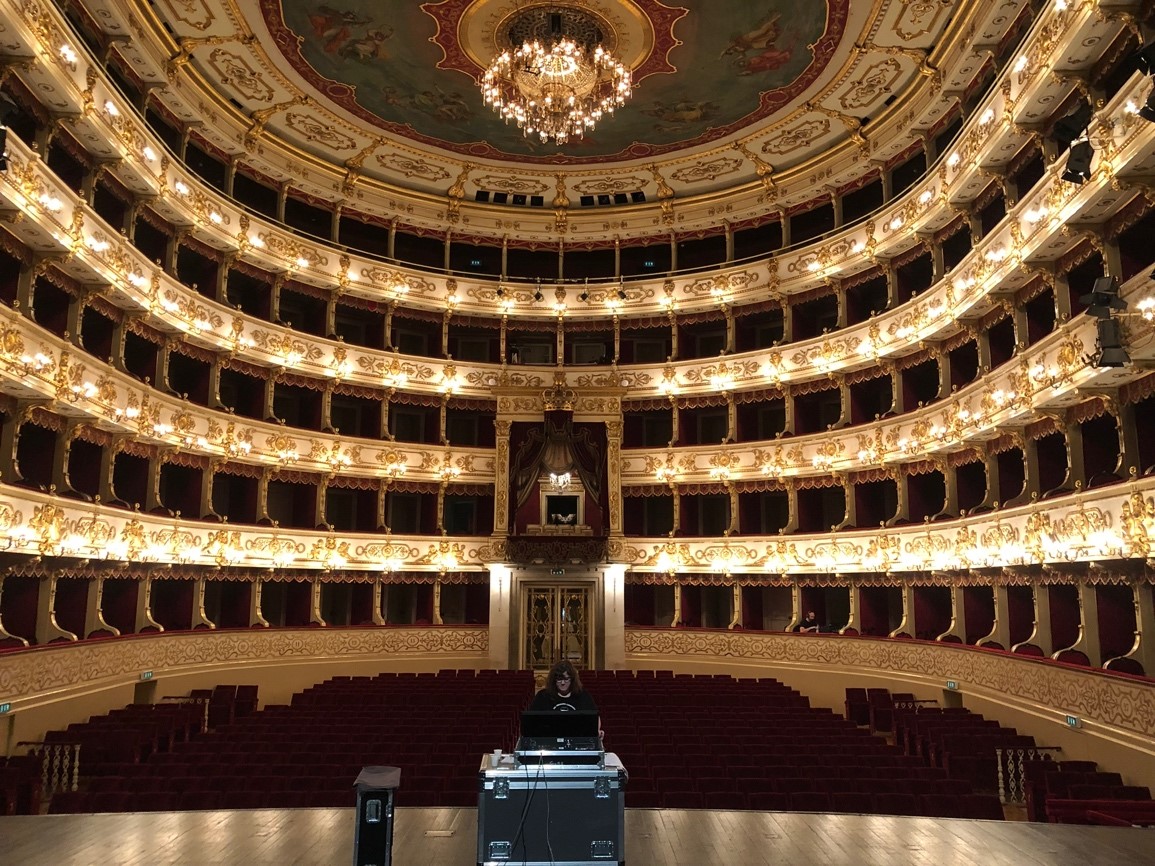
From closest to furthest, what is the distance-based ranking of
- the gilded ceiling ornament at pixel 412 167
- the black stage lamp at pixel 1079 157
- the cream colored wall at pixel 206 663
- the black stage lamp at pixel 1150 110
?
the black stage lamp at pixel 1150 110 < the black stage lamp at pixel 1079 157 < the cream colored wall at pixel 206 663 < the gilded ceiling ornament at pixel 412 167

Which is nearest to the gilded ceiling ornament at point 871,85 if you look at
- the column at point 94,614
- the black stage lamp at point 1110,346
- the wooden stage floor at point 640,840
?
the black stage lamp at point 1110,346

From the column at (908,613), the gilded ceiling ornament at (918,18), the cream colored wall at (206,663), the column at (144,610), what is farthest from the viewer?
the column at (908,613)

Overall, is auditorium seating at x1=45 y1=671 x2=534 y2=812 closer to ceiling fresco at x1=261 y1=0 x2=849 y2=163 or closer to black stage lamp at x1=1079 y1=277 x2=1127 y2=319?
black stage lamp at x1=1079 y1=277 x2=1127 y2=319

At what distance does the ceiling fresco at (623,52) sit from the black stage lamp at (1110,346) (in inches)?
432

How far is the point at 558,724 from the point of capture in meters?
7.00

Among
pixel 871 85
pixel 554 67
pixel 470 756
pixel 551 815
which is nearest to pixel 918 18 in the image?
pixel 871 85

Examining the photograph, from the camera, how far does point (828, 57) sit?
20875 millimetres

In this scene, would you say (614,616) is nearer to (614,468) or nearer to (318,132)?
(614,468)

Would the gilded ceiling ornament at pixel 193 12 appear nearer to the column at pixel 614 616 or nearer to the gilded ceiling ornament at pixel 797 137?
the gilded ceiling ornament at pixel 797 137

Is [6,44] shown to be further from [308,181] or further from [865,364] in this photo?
[865,364]

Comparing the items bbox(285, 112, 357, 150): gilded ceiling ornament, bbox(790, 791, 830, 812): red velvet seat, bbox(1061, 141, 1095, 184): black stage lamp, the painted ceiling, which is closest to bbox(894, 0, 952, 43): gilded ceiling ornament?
the painted ceiling

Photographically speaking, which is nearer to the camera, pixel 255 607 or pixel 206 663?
pixel 206 663

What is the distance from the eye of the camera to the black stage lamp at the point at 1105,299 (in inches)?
449

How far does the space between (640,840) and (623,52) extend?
60.8 ft
